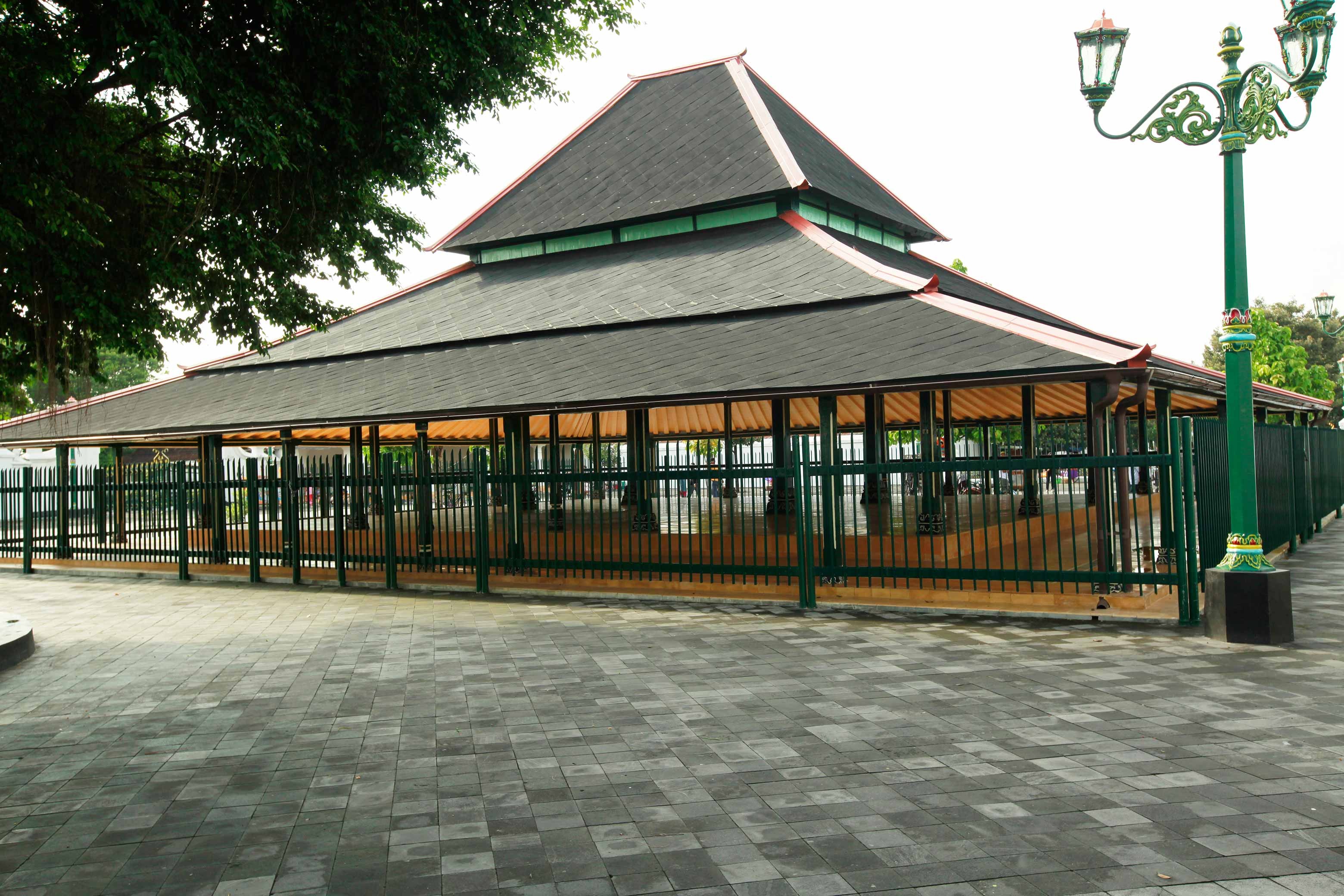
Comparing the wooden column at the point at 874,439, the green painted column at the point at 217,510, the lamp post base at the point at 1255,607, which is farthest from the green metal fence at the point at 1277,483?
the green painted column at the point at 217,510

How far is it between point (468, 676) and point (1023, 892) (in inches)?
205

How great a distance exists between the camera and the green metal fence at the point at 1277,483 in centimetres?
964

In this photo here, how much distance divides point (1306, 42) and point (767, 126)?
13.0 metres

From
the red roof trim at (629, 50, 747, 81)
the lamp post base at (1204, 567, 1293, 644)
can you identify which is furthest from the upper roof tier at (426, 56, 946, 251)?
the lamp post base at (1204, 567, 1293, 644)

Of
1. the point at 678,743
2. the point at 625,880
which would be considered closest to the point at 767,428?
the point at 678,743

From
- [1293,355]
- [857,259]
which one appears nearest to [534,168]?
[857,259]

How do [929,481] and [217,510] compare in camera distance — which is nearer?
[929,481]

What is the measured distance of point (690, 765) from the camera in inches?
214

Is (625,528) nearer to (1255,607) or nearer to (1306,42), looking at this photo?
(1255,607)

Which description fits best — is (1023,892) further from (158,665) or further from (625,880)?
(158,665)

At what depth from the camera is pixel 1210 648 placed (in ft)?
27.0

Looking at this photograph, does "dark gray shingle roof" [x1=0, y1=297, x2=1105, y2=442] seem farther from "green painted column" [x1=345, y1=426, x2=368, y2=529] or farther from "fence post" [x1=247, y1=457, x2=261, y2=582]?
"fence post" [x1=247, y1=457, x2=261, y2=582]

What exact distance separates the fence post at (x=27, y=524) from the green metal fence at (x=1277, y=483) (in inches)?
770

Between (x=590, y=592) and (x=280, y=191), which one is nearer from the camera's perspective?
(x=280, y=191)
